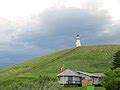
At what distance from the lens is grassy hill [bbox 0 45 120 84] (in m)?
128

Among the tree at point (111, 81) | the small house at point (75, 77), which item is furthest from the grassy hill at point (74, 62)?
the tree at point (111, 81)

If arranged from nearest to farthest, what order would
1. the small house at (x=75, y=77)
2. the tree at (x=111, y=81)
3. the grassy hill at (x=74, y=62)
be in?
the tree at (x=111, y=81), the small house at (x=75, y=77), the grassy hill at (x=74, y=62)

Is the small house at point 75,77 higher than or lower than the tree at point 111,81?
higher

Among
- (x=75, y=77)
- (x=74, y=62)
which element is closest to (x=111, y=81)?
(x=75, y=77)

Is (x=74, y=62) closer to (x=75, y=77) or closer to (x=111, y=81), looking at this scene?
(x=75, y=77)

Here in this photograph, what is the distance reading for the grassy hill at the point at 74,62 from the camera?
5049 inches

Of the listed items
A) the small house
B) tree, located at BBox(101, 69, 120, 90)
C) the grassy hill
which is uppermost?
the grassy hill

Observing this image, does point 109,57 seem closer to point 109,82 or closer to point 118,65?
point 118,65

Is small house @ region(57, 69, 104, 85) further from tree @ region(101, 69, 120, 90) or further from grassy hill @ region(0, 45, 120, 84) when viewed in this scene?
tree @ region(101, 69, 120, 90)

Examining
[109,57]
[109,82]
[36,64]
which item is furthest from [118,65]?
[36,64]

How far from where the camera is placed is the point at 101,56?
147m

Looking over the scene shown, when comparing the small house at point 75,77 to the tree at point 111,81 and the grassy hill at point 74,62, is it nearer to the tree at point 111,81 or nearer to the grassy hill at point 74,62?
the grassy hill at point 74,62

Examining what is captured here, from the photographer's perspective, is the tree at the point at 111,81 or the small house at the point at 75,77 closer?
the tree at the point at 111,81

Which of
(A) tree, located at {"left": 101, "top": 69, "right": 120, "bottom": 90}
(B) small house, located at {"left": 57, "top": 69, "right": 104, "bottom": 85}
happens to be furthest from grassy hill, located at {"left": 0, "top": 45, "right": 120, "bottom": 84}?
(A) tree, located at {"left": 101, "top": 69, "right": 120, "bottom": 90}
